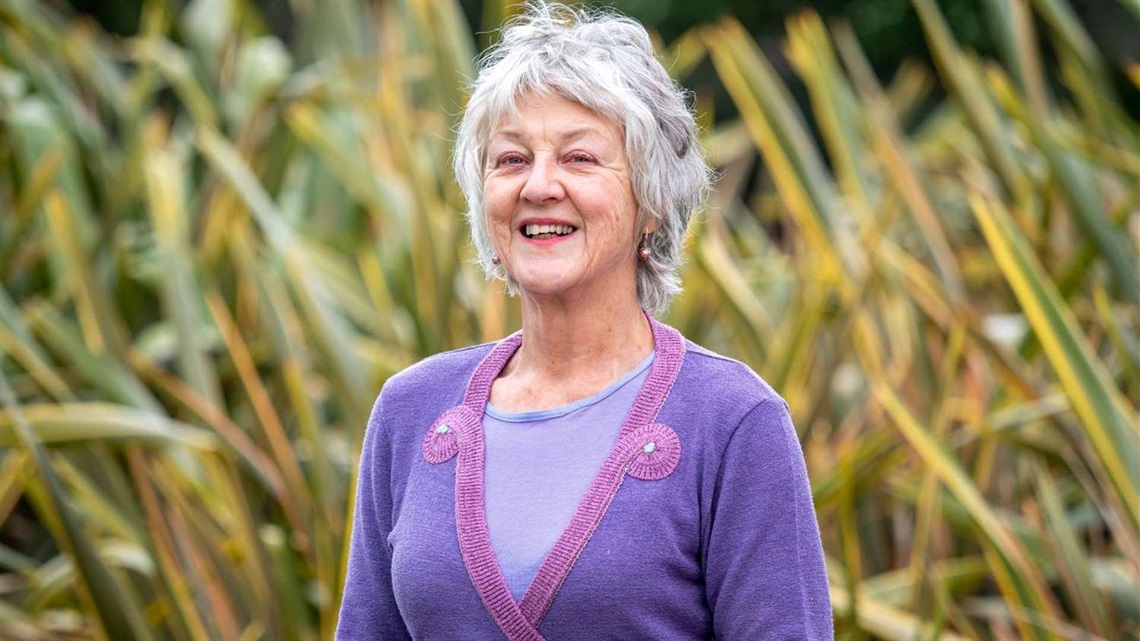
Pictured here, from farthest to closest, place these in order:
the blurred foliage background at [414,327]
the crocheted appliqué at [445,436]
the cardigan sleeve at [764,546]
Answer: the blurred foliage background at [414,327]
the crocheted appliqué at [445,436]
the cardigan sleeve at [764,546]

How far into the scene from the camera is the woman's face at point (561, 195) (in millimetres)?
1304

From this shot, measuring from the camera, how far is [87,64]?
402 centimetres

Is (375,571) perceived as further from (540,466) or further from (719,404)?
(719,404)

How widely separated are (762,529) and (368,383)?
1.53 meters

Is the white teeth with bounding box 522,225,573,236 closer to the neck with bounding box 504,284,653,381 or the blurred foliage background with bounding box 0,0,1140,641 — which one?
the neck with bounding box 504,284,653,381

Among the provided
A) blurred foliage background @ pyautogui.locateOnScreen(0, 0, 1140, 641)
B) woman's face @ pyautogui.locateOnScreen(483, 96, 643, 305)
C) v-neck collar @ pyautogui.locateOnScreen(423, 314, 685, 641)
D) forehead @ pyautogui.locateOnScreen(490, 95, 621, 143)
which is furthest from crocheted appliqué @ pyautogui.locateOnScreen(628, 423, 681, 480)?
blurred foliage background @ pyautogui.locateOnScreen(0, 0, 1140, 641)

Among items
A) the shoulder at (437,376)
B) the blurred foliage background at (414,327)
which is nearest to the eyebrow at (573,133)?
the shoulder at (437,376)

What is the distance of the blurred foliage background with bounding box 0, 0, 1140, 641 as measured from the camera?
2318 millimetres

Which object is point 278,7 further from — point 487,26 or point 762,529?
point 762,529

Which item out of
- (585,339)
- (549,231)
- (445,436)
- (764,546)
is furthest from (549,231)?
(764,546)

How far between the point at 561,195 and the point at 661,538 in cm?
29

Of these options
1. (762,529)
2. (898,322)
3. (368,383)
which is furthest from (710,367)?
(898,322)

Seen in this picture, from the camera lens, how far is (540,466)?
1.30 metres

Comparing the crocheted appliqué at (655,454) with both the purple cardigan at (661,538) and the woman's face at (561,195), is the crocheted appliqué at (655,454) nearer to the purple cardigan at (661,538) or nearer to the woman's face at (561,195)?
the purple cardigan at (661,538)
